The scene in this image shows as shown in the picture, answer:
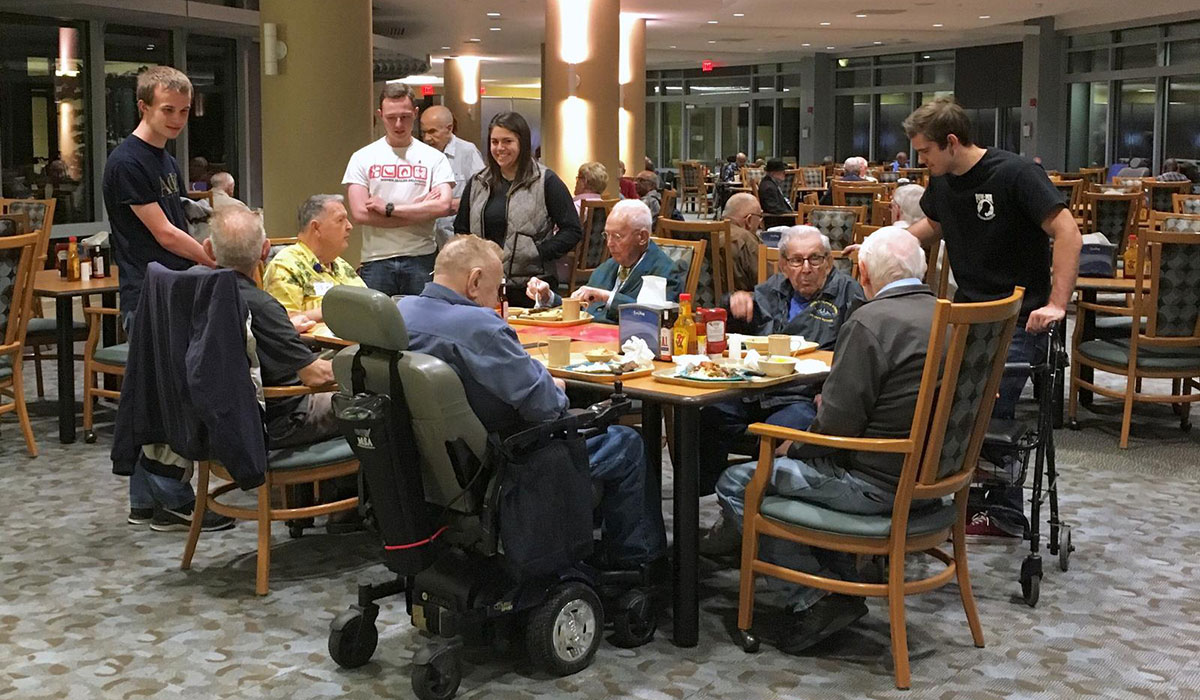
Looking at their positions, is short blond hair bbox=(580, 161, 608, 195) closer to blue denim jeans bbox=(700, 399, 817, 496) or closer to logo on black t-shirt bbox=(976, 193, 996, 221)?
blue denim jeans bbox=(700, 399, 817, 496)

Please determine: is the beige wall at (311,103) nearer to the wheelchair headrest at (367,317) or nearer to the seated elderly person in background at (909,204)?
the seated elderly person in background at (909,204)

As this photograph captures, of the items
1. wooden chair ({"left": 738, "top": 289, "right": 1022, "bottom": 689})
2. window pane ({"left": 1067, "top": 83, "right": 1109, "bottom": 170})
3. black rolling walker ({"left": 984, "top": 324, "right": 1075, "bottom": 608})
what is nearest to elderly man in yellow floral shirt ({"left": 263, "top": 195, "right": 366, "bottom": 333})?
wooden chair ({"left": 738, "top": 289, "right": 1022, "bottom": 689})

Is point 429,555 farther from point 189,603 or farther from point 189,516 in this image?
point 189,516

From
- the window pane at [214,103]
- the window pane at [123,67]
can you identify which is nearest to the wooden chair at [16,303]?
the window pane at [123,67]

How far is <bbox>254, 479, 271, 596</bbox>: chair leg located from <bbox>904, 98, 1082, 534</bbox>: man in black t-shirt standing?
2.40 meters

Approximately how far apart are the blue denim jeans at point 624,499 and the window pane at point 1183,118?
754 inches

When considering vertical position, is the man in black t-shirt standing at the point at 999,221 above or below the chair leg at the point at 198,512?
above

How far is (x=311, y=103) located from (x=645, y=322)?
12.9 feet

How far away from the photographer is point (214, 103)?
49.0ft

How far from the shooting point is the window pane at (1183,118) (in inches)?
799

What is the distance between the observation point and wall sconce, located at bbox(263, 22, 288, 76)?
7.38 meters

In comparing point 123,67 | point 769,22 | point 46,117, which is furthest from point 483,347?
point 769,22

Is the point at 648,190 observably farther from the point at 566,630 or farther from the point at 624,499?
the point at 566,630

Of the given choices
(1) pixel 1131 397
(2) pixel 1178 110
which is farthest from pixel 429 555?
(2) pixel 1178 110
